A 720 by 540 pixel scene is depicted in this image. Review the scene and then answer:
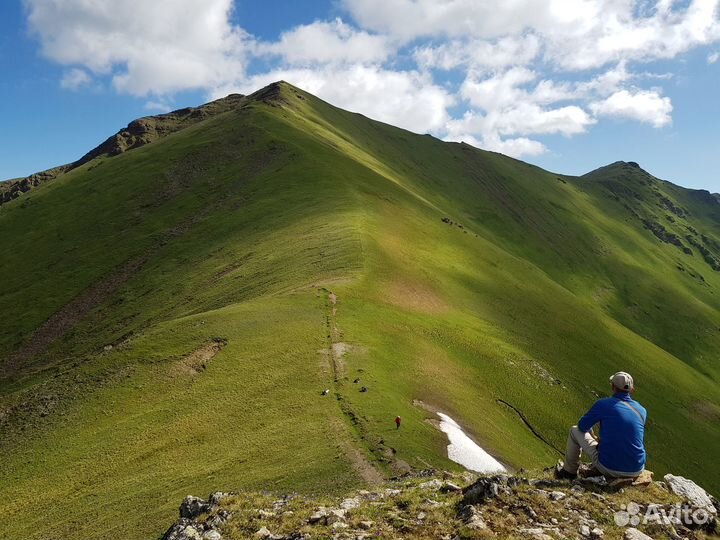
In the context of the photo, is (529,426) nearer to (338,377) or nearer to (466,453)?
(466,453)

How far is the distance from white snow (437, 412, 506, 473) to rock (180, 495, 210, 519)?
16.4 metres

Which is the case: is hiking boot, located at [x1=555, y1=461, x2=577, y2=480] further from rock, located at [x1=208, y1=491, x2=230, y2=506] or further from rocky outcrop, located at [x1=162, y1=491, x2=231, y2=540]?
rock, located at [x1=208, y1=491, x2=230, y2=506]

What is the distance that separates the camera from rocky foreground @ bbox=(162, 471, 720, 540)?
14023 millimetres

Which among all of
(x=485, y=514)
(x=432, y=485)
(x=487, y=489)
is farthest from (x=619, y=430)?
(x=432, y=485)

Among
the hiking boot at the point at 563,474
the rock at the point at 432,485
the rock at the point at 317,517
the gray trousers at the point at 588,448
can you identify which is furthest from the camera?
the rock at the point at 432,485

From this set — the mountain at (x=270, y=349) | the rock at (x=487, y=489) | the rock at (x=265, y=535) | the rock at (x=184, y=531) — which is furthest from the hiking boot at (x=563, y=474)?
the rock at (x=184, y=531)

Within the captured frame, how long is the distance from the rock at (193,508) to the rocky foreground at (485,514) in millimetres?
45

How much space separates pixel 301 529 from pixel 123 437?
24.0 meters

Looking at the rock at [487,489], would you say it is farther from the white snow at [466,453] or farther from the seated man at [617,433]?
the white snow at [466,453]

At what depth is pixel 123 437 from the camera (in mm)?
34344

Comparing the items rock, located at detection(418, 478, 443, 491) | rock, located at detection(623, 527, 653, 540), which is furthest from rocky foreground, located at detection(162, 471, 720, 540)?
rock, located at detection(418, 478, 443, 491)

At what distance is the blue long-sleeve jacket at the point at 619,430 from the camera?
14.9 meters

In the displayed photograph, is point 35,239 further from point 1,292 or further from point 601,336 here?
point 601,336

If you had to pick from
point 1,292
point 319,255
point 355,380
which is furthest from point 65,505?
point 1,292
